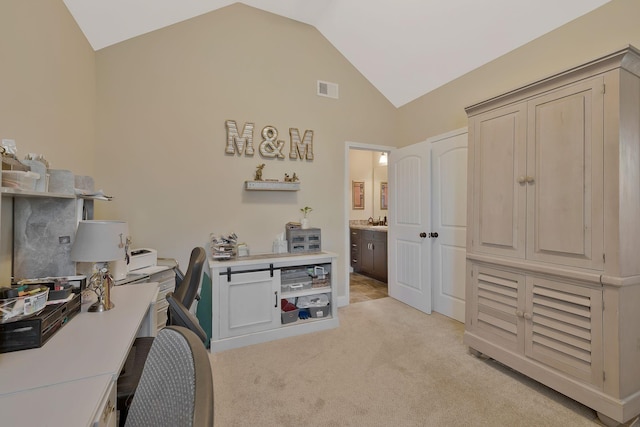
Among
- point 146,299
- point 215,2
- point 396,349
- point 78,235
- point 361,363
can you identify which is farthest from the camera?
point 215,2

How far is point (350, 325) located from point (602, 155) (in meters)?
2.44

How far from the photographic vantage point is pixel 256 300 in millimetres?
2658

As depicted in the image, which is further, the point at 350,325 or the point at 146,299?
the point at 350,325

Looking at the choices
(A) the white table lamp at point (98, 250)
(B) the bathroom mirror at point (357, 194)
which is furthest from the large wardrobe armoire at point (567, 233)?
Result: (B) the bathroom mirror at point (357, 194)

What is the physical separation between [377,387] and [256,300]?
1.28m

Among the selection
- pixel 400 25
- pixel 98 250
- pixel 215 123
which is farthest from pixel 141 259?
pixel 400 25

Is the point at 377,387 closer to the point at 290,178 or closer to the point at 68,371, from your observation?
the point at 68,371

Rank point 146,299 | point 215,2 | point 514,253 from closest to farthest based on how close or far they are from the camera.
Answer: point 146,299 < point 514,253 < point 215,2

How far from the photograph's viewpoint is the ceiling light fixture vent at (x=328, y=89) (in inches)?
138

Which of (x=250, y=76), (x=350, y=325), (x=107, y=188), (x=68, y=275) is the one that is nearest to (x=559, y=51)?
(x=250, y=76)

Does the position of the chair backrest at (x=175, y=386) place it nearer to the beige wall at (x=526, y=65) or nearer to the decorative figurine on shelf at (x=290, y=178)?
the beige wall at (x=526, y=65)

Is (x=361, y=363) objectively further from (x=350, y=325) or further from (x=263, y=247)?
(x=263, y=247)

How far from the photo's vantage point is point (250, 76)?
10.2ft

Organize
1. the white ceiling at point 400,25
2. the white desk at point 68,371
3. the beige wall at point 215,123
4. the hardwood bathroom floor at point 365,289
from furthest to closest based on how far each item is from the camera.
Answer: the hardwood bathroom floor at point 365,289
the beige wall at point 215,123
the white ceiling at point 400,25
the white desk at point 68,371
